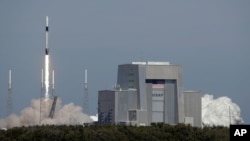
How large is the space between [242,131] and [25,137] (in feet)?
362

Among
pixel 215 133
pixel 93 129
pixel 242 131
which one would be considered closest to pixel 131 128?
pixel 93 129

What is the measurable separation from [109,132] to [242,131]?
117 metres

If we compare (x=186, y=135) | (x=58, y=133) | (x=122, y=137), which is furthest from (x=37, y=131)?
(x=186, y=135)

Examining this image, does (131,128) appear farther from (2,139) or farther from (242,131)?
(242,131)

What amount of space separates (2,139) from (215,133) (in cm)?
3722

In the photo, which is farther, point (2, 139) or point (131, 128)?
point (131, 128)

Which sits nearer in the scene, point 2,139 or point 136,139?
point 2,139

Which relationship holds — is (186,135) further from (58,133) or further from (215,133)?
(58,133)

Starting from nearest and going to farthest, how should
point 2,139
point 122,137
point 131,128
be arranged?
point 2,139 → point 122,137 → point 131,128

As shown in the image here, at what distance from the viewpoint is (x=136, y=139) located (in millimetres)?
176000

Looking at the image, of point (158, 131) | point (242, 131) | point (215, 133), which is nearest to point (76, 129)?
point (158, 131)

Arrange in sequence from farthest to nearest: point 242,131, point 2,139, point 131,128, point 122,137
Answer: point 131,128
point 122,137
point 2,139
point 242,131

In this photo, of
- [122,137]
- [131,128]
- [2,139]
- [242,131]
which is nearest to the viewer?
[242,131]

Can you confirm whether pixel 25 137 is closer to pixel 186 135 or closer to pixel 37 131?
pixel 37 131
